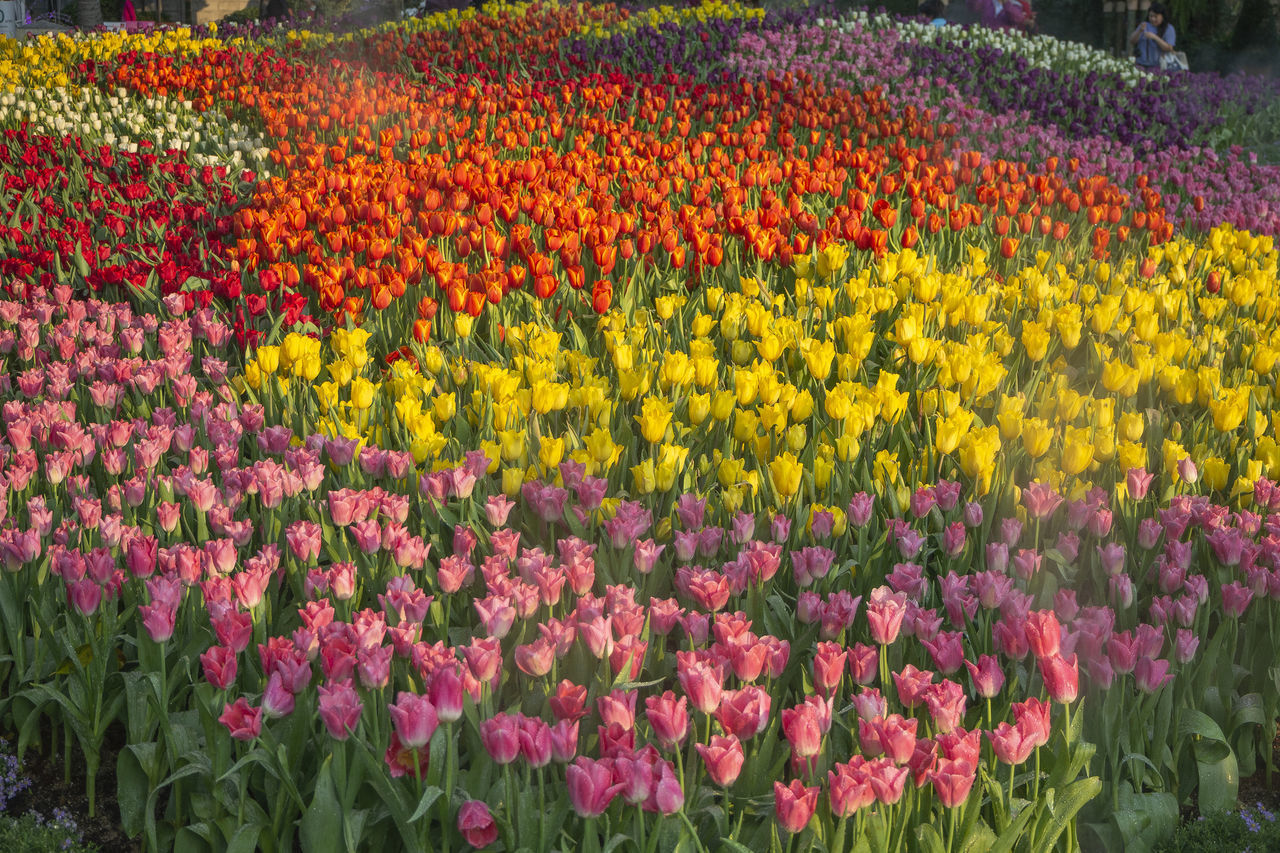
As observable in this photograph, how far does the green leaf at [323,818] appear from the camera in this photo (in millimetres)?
1904

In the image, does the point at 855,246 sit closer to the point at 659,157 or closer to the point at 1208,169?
the point at 659,157

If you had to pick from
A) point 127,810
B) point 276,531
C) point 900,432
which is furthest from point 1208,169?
point 127,810

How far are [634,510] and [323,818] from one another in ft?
3.23

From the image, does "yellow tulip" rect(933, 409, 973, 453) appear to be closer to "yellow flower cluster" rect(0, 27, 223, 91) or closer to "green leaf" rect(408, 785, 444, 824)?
"green leaf" rect(408, 785, 444, 824)

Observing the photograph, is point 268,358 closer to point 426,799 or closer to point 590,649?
point 590,649

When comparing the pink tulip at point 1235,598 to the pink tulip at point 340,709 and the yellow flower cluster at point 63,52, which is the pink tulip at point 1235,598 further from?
the yellow flower cluster at point 63,52

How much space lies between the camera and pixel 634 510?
2.62 metres

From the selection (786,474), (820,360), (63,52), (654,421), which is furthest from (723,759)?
(63,52)

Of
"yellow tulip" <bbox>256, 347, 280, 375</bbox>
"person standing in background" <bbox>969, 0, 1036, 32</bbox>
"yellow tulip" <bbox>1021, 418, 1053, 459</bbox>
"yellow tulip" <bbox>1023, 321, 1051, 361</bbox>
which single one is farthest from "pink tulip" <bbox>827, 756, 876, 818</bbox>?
"person standing in background" <bbox>969, 0, 1036, 32</bbox>

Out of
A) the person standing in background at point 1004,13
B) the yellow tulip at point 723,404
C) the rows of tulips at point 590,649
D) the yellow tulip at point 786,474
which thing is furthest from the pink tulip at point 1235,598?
the person standing in background at point 1004,13

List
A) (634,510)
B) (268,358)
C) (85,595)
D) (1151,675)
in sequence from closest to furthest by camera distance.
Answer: (1151,675), (85,595), (634,510), (268,358)

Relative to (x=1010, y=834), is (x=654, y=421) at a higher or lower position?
higher

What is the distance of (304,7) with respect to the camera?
93.0ft

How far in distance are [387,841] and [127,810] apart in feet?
1.84
